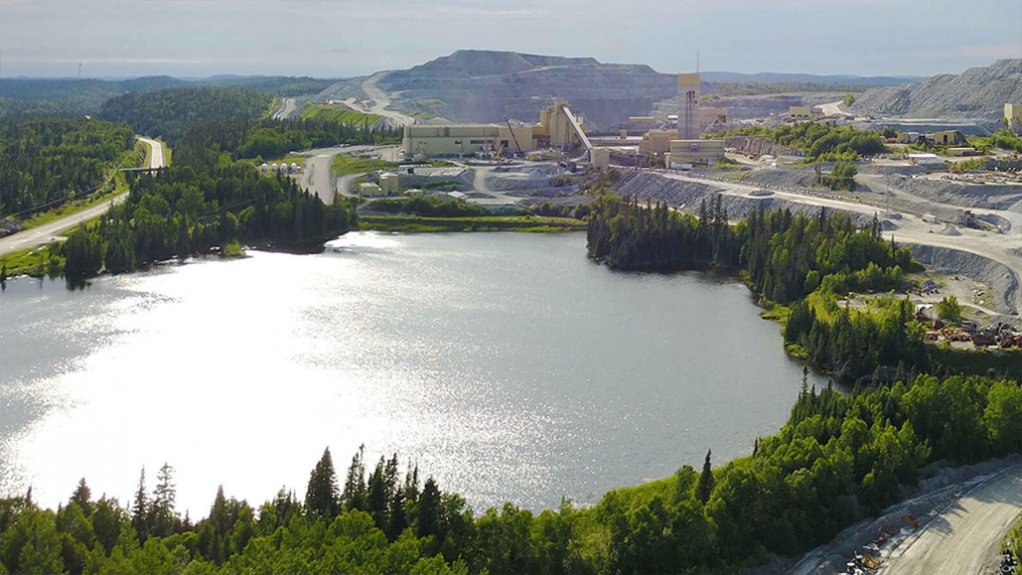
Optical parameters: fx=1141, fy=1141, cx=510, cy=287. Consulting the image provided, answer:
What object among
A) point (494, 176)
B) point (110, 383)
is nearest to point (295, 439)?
point (110, 383)

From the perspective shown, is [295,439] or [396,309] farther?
[396,309]

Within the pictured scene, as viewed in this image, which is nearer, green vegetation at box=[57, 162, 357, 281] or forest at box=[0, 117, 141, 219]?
green vegetation at box=[57, 162, 357, 281]

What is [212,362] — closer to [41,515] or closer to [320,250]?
[41,515]

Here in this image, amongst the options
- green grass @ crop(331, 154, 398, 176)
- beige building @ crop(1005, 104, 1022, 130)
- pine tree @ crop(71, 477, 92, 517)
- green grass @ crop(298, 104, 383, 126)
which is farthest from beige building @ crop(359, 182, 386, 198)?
pine tree @ crop(71, 477, 92, 517)

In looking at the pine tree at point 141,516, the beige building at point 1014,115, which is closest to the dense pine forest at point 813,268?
the pine tree at point 141,516

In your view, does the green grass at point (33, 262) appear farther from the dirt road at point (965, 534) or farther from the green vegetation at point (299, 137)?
the dirt road at point (965, 534)

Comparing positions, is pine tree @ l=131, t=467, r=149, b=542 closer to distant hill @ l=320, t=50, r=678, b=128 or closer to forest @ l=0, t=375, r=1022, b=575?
forest @ l=0, t=375, r=1022, b=575
